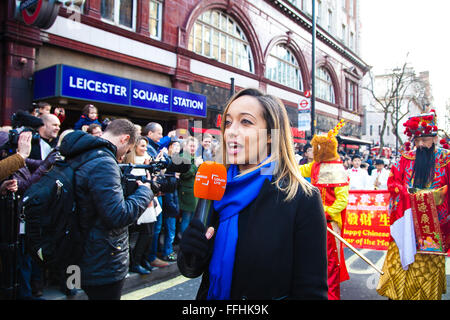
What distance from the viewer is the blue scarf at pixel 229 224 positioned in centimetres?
147

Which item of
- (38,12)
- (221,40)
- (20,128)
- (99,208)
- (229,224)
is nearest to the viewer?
(229,224)

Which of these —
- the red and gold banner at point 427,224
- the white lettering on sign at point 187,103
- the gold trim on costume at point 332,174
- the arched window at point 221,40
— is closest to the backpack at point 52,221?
the gold trim on costume at point 332,174

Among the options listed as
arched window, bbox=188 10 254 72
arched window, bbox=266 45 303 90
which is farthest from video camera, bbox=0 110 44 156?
arched window, bbox=266 45 303 90

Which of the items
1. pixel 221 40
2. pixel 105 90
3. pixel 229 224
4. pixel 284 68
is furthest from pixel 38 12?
pixel 284 68

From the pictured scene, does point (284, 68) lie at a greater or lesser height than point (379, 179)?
greater

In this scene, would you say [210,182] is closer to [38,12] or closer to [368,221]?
[368,221]

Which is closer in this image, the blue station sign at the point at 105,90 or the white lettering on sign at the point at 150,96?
the blue station sign at the point at 105,90

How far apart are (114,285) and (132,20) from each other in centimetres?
1158

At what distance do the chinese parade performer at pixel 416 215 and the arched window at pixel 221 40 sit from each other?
11970 mm

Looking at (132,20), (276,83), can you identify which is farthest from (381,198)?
(276,83)

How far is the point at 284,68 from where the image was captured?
68.1 feet

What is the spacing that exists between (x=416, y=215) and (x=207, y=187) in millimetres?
3623

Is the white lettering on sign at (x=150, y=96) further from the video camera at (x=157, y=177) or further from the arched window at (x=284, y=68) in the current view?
the arched window at (x=284, y=68)
